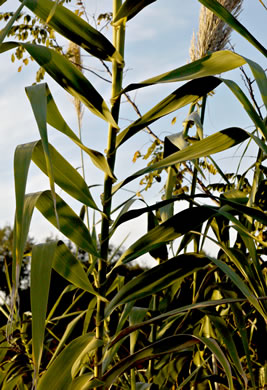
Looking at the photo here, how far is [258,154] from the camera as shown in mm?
1239

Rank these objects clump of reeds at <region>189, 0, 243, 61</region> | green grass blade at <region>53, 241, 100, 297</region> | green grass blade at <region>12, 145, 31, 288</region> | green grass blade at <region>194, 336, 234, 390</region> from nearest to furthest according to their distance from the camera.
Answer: green grass blade at <region>12, 145, 31, 288</region>, green grass blade at <region>194, 336, 234, 390</region>, green grass blade at <region>53, 241, 100, 297</region>, clump of reeds at <region>189, 0, 243, 61</region>

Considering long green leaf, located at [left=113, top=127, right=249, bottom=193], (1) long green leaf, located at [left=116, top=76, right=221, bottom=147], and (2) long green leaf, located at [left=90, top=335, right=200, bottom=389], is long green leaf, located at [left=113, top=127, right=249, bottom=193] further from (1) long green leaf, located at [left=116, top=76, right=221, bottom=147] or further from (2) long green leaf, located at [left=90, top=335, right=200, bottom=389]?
(2) long green leaf, located at [left=90, top=335, right=200, bottom=389]

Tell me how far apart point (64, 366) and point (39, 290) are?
18 cm

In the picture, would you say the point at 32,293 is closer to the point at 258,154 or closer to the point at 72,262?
the point at 72,262

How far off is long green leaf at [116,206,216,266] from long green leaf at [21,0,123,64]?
0.34 m

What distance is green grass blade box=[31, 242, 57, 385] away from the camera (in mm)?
646

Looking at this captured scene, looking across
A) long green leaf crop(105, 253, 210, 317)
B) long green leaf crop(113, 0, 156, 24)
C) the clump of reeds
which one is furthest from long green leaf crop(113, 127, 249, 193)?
the clump of reeds

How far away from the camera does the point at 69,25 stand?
3.01 ft

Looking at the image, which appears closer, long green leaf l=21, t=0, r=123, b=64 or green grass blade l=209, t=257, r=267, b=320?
green grass blade l=209, t=257, r=267, b=320

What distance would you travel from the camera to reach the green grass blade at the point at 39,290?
646 millimetres

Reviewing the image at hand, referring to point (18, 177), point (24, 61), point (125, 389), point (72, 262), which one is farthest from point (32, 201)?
point (24, 61)

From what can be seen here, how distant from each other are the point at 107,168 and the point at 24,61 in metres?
2.36

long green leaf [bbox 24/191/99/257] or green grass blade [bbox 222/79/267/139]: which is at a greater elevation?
green grass blade [bbox 222/79/267/139]

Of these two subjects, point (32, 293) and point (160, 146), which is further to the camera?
point (160, 146)
